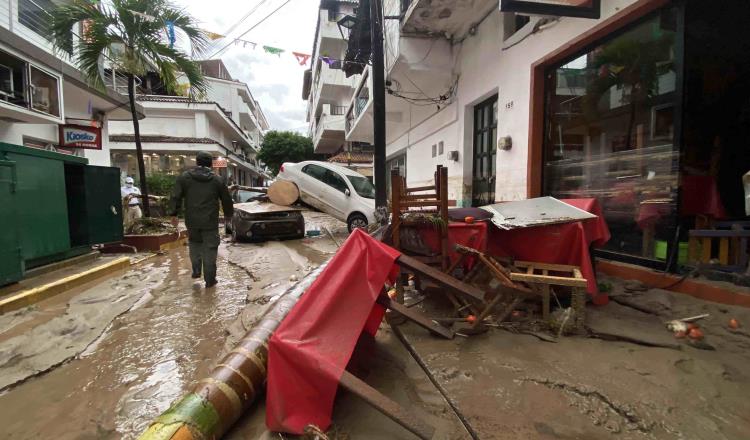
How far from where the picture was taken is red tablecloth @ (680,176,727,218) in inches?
150

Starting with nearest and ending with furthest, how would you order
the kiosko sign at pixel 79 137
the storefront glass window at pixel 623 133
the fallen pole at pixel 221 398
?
1. the fallen pole at pixel 221 398
2. the storefront glass window at pixel 623 133
3. the kiosko sign at pixel 79 137

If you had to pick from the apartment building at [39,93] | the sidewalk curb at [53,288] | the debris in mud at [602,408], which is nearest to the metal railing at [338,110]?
the apartment building at [39,93]

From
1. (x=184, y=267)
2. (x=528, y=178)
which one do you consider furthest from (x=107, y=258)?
(x=528, y=178)

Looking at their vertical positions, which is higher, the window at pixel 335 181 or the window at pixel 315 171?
the window at pixel 315 171

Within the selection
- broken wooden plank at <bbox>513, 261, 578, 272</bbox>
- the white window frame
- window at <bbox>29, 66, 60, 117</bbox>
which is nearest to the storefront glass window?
broken wooden plank at <bbox>513, 261, 578, 272</bbox>

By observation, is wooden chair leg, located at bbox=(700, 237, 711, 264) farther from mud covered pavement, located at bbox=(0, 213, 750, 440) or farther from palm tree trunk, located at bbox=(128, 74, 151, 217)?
palm tree trunk, located at bbox=(128, 74, 151, 217)

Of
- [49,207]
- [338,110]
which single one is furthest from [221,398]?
[338,110]

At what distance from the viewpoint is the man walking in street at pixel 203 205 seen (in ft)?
15.0

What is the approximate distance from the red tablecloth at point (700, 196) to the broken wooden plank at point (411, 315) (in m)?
3.18

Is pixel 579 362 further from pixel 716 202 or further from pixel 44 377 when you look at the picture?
pixel 44 377

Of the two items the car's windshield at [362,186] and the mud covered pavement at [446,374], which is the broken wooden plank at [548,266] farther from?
the car's windshield at [362,186]

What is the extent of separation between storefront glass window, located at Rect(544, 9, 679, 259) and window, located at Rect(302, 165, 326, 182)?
5941mm

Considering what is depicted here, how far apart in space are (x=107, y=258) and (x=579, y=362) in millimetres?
7435

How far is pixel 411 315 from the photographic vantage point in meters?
2.46
